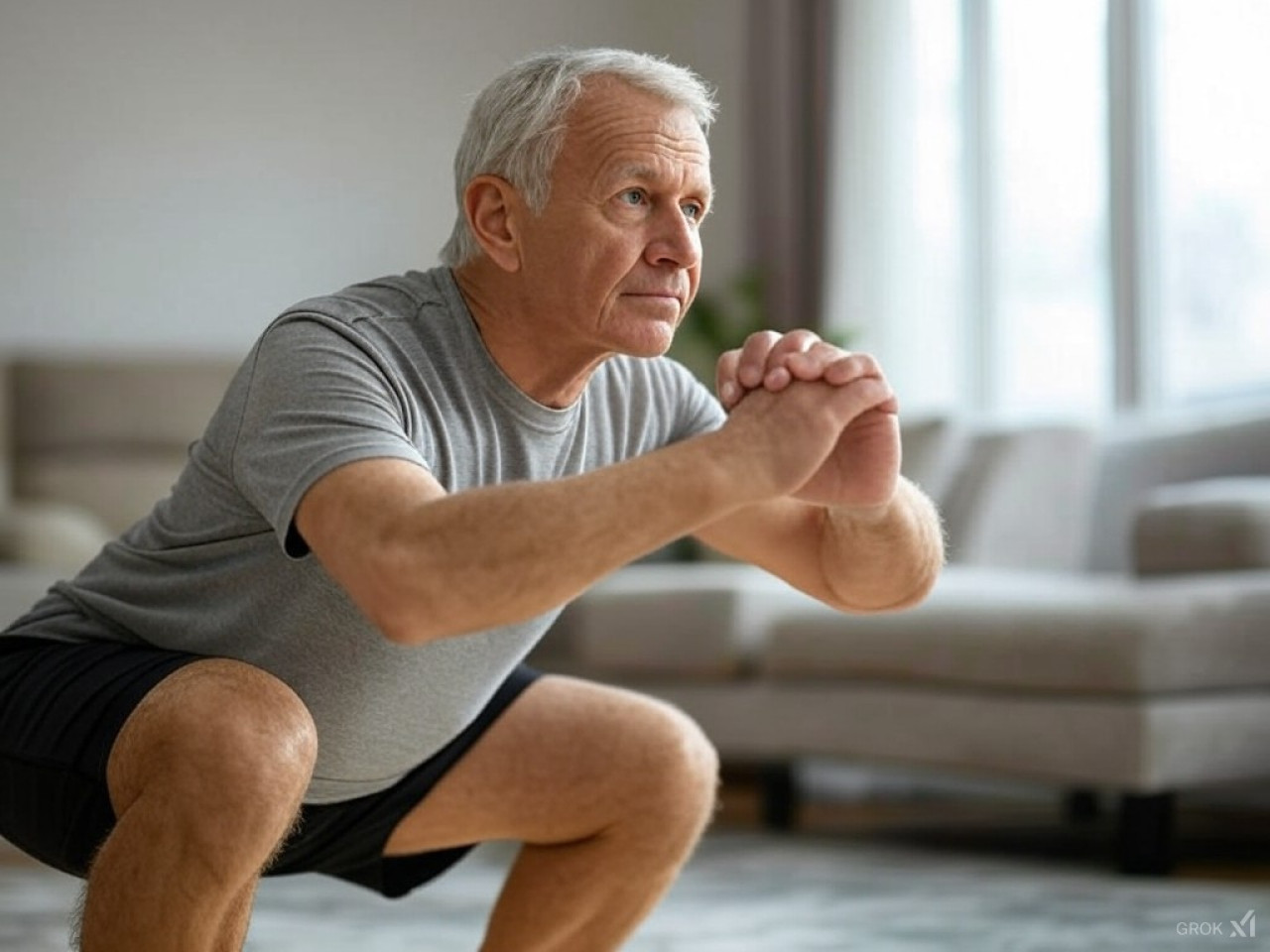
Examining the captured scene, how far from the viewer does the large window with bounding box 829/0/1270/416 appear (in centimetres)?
472

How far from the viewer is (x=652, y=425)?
6.07 feet

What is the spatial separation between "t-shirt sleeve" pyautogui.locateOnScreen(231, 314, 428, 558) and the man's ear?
0.57ft

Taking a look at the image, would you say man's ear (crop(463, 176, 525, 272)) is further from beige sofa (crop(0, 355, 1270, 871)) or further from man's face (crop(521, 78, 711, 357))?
beige sofa (crop(0, 355, 1270, 871))

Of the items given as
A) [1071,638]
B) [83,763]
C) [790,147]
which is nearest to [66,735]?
[83,763]

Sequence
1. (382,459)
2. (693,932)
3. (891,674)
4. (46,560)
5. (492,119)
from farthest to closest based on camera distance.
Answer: (46,560) → (891,674) → (693,932) → (492,119) → (382,459)

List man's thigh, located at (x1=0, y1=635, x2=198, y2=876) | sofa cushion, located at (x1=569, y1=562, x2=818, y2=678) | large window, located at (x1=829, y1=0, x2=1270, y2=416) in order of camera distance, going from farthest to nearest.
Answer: large window, located at (x1=829, y1=0, x2=1270, y2=416) → sofa cushion, located at (x1=569, y1=562, x2=818, y2=678) → man's thigh, located at (x1=0, y1=635, x2=198, y2=876)

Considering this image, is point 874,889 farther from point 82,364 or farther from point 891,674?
point 82,364

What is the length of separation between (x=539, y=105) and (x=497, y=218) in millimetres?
106

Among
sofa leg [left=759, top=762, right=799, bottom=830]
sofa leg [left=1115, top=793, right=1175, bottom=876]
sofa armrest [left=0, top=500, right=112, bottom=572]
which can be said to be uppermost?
sofa armrest [left=0, top=500, right=112, bottom=572]

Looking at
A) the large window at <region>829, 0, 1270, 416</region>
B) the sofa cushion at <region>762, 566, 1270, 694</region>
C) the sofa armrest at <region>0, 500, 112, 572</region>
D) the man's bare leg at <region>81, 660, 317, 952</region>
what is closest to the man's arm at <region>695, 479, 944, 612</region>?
the man's bare leg at <region>81, 660, 317, 952</region>

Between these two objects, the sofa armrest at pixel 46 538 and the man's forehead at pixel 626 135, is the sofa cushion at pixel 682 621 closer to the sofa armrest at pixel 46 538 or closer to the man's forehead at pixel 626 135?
the sofa armrest at pixel 46 538

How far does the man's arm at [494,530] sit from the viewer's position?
1.35 metres

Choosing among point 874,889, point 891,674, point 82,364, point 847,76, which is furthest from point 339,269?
point 874,889

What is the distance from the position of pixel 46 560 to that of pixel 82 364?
1194 millimetres
